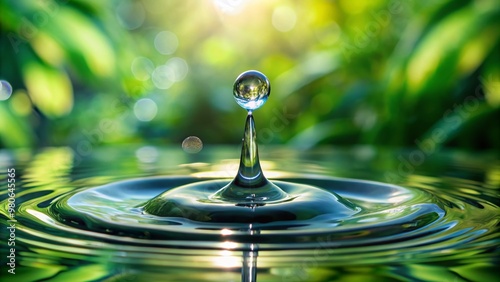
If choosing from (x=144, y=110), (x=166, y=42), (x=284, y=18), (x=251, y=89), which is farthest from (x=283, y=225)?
(x=166, y=42)

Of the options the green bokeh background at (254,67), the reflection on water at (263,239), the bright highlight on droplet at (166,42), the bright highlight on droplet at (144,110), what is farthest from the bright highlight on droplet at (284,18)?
the reflection on water at (263,239)

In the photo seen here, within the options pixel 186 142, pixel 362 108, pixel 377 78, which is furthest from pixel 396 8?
pixel 186 142

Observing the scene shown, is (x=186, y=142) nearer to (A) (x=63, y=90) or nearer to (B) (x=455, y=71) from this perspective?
(A) (x=63, y=90)

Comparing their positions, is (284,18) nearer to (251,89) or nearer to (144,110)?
(144,110)

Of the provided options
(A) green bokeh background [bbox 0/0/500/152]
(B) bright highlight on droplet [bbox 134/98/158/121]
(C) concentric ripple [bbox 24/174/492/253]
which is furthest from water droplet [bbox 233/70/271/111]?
(B) bright highlight on droplet [bbox 134/98/158/121]

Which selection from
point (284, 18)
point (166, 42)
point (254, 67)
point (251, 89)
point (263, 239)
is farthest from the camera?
point (166, 42)
